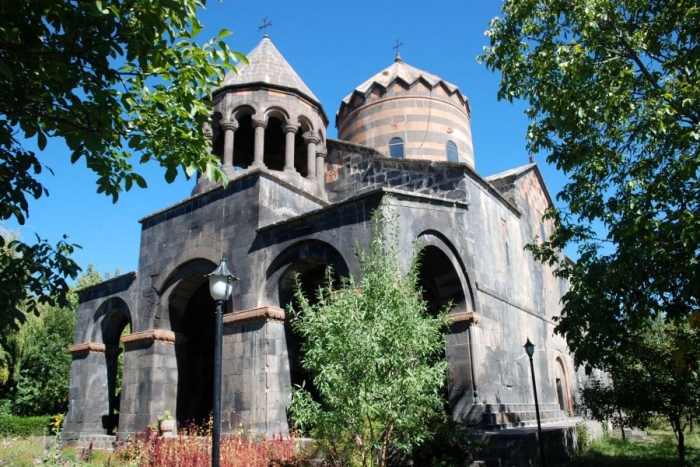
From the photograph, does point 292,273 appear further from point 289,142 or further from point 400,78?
point 400,78

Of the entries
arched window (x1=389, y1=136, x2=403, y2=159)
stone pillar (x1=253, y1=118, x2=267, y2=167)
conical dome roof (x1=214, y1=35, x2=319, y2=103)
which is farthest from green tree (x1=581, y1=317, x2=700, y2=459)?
conical dome roof (x1=214, y1=35, x2=319, y2=103)

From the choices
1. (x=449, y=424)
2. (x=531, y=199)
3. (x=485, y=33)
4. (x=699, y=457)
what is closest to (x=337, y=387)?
(x=449, y=424)

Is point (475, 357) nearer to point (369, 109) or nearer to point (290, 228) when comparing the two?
point (290, 228)

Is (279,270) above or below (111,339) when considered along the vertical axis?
above

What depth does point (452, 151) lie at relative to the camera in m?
17.0

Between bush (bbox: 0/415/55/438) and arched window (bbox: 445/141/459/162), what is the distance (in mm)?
16552

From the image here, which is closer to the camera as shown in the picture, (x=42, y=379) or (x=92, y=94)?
(x=92, y=94)

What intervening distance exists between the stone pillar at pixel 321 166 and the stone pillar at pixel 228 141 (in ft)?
6.99

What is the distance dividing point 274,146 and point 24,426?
1444 cm

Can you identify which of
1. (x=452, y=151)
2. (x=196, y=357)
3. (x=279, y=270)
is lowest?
(x=196, y=357)

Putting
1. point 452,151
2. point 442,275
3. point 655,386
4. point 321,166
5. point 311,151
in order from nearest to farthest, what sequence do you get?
point 655,386 < point 442,275 < point 311,151 < point 321,166 < point 452,151

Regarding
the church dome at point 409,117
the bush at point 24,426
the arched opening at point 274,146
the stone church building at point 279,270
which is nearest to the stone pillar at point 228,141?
the stone church building at point 279,270

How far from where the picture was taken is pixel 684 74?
7023mm

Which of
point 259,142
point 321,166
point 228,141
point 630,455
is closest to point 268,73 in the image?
point 259,142
